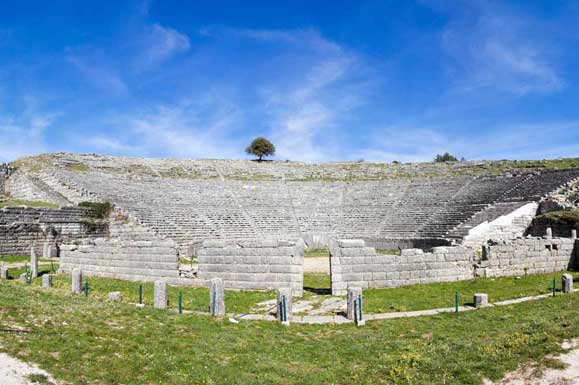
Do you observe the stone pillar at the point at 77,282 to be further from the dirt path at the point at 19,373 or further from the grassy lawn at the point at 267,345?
the dirt path at the point at 19,373

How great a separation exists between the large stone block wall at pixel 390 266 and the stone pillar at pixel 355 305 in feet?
10.2

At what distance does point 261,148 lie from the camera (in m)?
65.7

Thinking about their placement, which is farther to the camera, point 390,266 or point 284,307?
point 390,266

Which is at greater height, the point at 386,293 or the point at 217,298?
the point at 217,298

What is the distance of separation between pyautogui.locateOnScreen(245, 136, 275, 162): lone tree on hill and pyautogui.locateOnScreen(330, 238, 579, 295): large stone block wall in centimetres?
5054

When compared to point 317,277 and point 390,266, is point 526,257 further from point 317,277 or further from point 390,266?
point 317,277

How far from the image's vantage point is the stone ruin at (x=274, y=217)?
14492 mm

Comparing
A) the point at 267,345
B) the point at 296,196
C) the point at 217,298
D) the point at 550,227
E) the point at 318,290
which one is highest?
the point at 296,196

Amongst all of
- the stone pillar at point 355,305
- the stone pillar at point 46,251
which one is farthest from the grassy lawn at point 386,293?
the stone pillar at point 46,251

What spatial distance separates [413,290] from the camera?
13.7 m

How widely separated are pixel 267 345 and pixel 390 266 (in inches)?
279

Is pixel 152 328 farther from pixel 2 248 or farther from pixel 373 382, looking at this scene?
pixel 2 248

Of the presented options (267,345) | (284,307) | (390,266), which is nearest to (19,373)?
(267,345)

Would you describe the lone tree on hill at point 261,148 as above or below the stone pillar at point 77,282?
above
